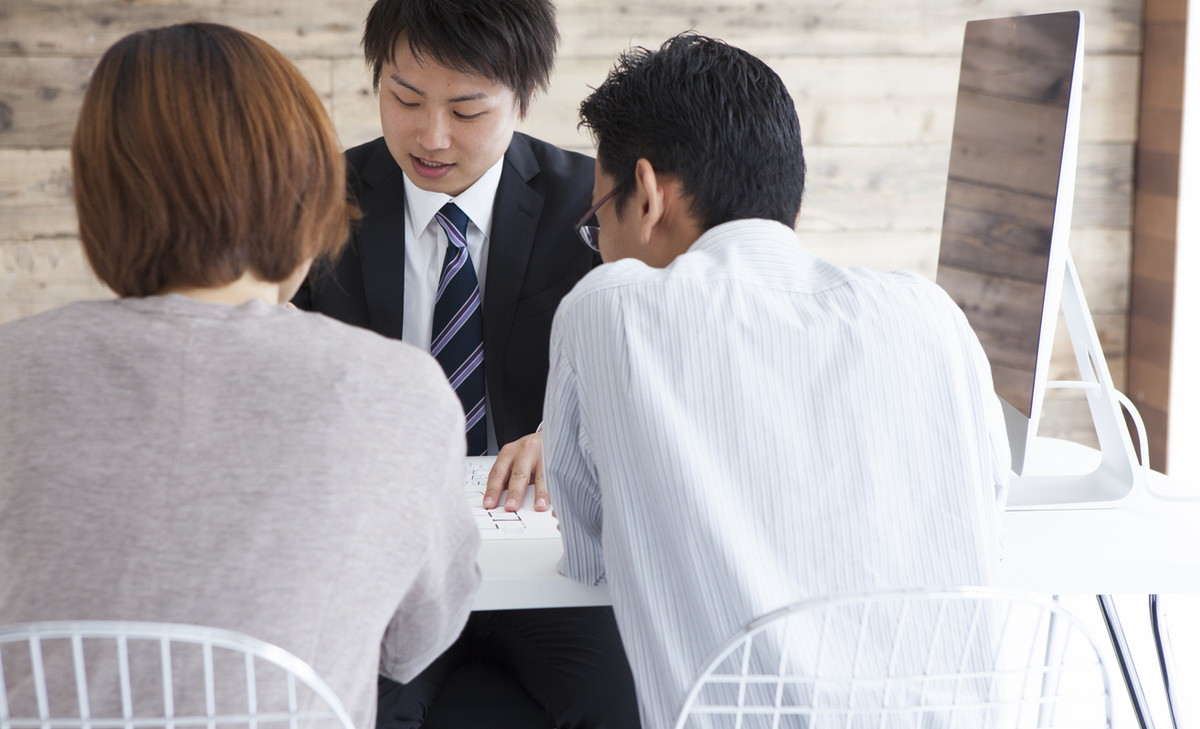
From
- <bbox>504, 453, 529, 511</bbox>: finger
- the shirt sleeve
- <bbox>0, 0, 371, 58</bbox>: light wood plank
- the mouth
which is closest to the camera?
the shirt sleeve

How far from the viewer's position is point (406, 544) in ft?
2.52

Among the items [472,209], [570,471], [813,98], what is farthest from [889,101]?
[570,471]

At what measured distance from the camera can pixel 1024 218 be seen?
4.23 feet

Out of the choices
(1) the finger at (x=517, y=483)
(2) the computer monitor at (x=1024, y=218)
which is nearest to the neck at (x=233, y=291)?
(1) the finger at (x=517, y=483)

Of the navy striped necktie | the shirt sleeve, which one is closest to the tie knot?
the navy striped necktie

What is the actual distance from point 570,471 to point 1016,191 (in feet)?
2.23

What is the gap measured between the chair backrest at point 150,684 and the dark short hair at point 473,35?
1.08 m

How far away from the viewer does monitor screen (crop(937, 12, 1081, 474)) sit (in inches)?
48.3

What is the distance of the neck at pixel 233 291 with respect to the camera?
0.81m

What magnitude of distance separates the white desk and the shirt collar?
76 cm

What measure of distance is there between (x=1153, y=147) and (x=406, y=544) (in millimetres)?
2713

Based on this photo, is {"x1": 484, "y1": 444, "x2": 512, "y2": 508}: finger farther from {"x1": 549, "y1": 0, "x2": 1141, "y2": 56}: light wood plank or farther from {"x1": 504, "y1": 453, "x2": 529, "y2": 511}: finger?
{"x1": 549, "y1": 0, "x2": 1141, "y2": 56}: light wood plank

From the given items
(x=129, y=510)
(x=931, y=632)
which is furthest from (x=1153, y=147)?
(x=129, y=510)

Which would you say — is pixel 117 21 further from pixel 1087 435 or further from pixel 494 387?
pixel 1087 435
